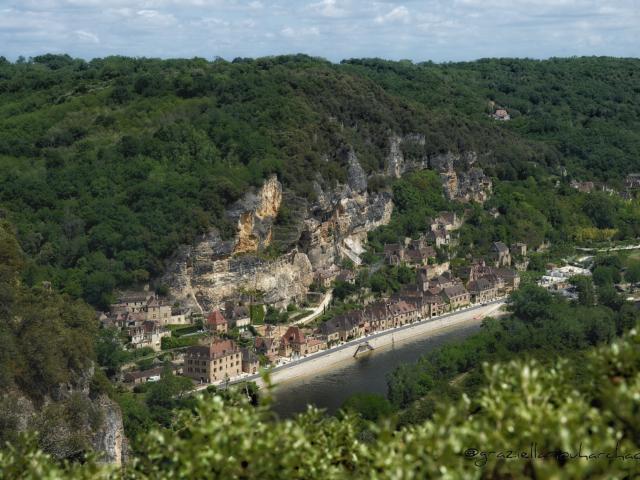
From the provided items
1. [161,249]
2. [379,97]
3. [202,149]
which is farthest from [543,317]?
[379,97]

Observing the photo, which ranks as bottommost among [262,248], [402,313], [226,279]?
[402,313]

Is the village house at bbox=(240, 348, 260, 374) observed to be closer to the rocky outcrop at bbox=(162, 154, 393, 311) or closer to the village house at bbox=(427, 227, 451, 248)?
the rocky outcrop at bbox=(162, 154, 393, 311)

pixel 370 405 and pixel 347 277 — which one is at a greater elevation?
pixel 347 277

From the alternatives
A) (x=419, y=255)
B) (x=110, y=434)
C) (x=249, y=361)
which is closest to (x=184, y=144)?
(x=419, y=255)

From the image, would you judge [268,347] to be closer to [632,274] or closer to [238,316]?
[238,316]

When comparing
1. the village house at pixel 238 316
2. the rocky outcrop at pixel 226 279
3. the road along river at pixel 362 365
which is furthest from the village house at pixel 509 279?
the village house at pixel 238 316

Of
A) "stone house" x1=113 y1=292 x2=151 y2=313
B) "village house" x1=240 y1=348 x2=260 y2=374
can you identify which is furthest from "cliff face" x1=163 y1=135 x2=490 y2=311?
"village house" x1=240 y1=348 x2=260 y2=374
